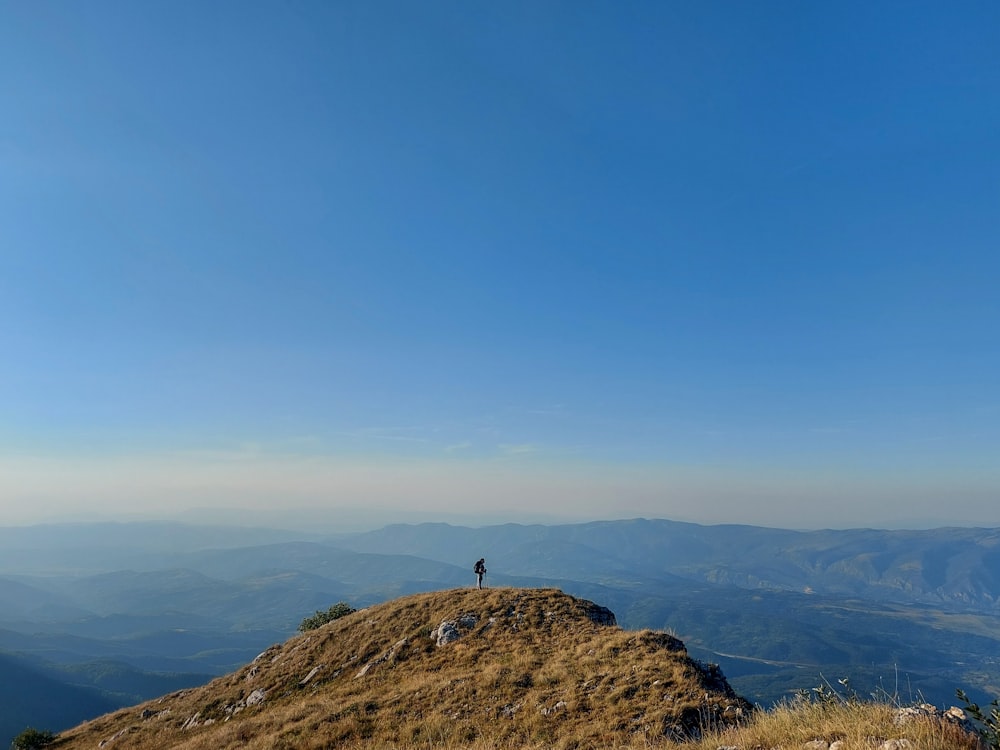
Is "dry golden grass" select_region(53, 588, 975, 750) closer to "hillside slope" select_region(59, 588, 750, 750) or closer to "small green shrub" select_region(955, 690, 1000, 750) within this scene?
"hillside slope" select_region(59, 588, 750, 750)

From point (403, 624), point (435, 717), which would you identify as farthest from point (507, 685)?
point (403, 624)

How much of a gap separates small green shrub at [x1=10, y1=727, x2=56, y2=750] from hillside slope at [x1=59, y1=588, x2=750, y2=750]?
1.06m

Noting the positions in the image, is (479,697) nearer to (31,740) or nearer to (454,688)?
(454,688)

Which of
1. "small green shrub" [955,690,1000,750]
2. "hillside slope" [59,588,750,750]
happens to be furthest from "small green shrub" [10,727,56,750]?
"small green shrub" [955,690,1000,750]

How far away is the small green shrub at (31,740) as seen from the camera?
3183cm

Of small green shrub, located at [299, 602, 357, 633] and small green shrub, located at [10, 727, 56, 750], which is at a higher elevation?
small green shrub, located at [299, 602, 357, 633]

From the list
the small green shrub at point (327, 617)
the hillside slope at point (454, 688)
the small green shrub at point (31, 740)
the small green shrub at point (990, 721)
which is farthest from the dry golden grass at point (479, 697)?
the small green shrub at point (327, 617)

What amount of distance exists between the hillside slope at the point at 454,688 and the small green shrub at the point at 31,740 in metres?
1.06

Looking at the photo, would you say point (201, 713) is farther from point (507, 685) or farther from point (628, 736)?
point (628, 736)

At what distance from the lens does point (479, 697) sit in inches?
798

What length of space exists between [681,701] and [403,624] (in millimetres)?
23155

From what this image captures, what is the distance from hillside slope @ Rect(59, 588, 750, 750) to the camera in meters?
16.8

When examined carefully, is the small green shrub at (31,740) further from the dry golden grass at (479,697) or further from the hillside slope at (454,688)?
the hillside slope at (454,688)

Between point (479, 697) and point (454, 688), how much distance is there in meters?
1.91
